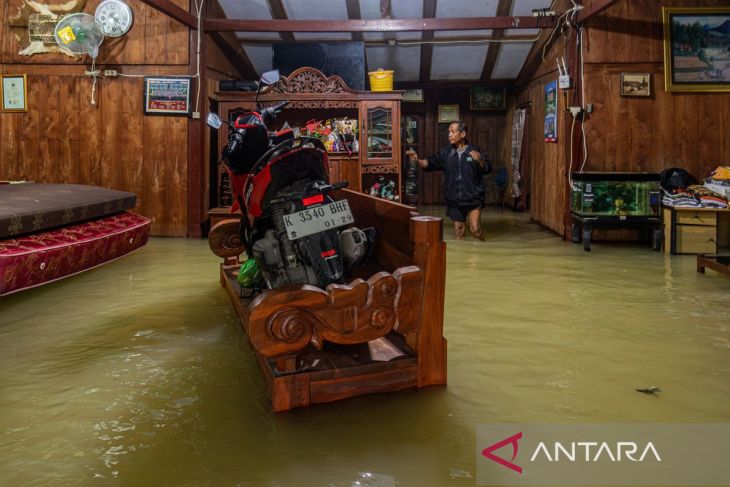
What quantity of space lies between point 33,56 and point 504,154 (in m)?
7.60

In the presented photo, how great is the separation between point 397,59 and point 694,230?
5.27 m

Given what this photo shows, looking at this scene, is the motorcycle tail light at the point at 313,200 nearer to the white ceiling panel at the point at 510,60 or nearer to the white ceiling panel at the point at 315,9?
the white ceiling panel at the point at 315,9

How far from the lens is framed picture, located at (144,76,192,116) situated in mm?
6719

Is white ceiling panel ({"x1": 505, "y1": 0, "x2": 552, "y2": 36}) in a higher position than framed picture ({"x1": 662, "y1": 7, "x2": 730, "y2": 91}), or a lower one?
higher

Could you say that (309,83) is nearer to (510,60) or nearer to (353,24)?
(353,24)

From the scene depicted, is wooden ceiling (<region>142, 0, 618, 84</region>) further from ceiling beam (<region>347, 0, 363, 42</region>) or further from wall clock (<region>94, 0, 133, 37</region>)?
wall clock (<region>94, 0, 133, 37</region>)

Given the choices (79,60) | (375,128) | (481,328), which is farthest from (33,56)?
(481,328)

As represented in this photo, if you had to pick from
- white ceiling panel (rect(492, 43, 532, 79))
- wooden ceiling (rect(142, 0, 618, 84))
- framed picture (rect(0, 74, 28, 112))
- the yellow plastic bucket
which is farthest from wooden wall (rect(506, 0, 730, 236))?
framed picture (rect(0, 74, 28, 112))

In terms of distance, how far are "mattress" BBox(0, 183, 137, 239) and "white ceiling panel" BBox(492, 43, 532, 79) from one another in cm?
592

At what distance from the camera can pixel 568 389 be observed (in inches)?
90.4

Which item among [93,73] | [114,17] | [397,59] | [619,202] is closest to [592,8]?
[619,202]

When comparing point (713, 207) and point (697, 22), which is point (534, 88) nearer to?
point (697, 22)

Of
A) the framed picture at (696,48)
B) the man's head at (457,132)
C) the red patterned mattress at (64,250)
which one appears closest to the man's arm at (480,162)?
the man's head at (457,132)

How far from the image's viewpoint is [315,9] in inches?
295
